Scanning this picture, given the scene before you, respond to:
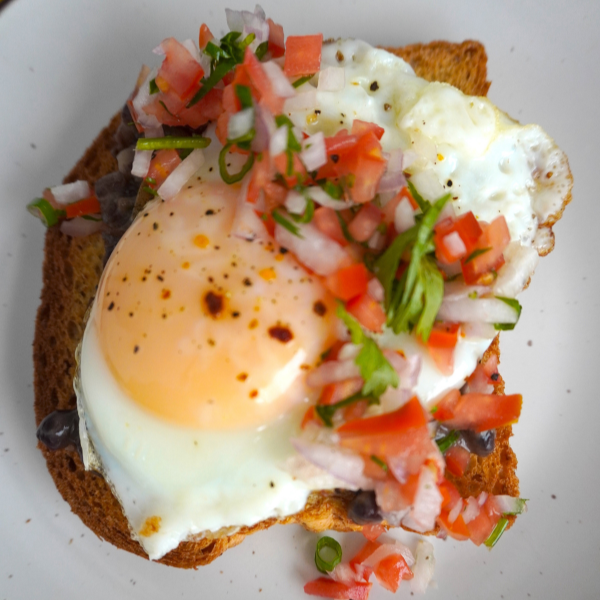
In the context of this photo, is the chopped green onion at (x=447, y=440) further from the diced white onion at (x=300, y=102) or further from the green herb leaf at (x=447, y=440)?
the diced white onion at (x=300, y=102)

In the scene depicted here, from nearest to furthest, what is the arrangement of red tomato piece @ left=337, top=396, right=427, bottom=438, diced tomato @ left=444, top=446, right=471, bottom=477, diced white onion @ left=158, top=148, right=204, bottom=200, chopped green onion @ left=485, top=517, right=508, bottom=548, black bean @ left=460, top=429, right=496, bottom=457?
red tomato piece @ left=337, top=396, right=427, bottom=438 → diced white onion @ left=158, top=148, right=204, bottom=200 → black bean @ left=460, top=429, right=496, bottom=457 → diced tomato @ left=444, top=446, right=471, bottom=477 → chopped green onion @ left=485, top=517, right=508, bottom=548

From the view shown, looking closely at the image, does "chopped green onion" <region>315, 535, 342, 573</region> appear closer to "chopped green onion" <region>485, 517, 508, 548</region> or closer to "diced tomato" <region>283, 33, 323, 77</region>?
"chopped green onion" <region>485, 517, 508, 548</region>

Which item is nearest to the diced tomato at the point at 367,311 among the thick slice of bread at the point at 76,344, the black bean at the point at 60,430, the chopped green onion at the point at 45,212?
the thick slice of bread at the point at 76,344

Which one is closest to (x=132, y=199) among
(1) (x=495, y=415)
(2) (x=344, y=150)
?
(2) (x=344, y=150)

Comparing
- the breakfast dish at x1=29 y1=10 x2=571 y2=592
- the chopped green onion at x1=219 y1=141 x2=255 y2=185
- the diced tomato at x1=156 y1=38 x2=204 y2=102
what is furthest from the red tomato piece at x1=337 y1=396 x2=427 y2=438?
the diced tomato at x1=156 y1=38 x2=204 y2=102

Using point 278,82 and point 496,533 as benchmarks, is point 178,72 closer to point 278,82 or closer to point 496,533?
point 278,82

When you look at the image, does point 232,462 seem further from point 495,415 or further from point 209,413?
point 495,415
